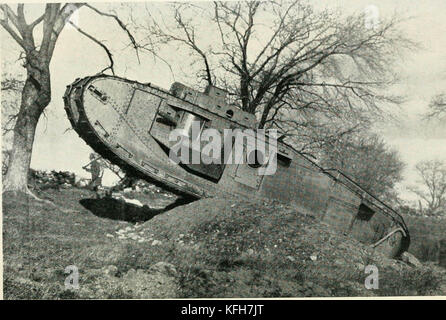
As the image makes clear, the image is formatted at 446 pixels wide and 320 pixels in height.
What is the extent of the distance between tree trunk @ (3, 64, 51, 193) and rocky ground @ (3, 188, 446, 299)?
0.61m

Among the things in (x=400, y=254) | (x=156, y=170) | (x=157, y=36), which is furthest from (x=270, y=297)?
(x=157, y=36)

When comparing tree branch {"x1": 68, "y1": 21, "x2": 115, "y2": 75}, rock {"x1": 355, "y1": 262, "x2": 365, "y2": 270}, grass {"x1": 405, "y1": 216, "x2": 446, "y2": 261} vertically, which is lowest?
rock {"x1": 355, "y1": 262, "x2": 365, "y2": 270}

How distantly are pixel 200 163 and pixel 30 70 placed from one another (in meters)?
4.75

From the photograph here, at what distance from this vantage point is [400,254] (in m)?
12.4

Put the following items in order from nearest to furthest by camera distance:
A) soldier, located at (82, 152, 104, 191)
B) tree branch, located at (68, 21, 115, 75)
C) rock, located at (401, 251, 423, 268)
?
1. tree branch, located at (68, 21, 115, 75)
2. rock, located at (401, 251, 423, 268)
3. soldier, located at (82, 152, 104, 191)

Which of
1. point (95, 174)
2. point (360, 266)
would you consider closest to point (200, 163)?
point (360, 266)

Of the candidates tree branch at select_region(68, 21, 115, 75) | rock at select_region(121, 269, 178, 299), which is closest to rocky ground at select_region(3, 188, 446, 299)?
rock at select_region(121, 269, 178, 299)

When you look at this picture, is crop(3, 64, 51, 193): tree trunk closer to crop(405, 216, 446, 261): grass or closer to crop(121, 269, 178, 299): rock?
crop(121, 269, 178, 299): rock

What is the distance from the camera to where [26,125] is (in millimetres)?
10758

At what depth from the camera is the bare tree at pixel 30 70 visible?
10633mm

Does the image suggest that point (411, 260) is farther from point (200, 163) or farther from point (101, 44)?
point (101, 44)

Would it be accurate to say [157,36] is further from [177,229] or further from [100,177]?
[177,229]

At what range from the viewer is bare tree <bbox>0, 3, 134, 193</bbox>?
10633mm

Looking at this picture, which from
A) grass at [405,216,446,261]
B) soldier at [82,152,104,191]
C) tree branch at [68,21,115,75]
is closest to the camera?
tree branch at [68,21,115,75]
